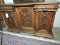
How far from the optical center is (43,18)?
7.80 ft

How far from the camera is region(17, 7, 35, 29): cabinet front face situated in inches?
98.3

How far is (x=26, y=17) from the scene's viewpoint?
259 cm

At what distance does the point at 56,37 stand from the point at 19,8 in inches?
42.2

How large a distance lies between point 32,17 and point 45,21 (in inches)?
12.5

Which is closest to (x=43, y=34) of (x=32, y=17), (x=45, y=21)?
(x=45, y=21)

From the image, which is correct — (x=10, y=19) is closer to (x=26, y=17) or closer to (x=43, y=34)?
(x=26, y=17)

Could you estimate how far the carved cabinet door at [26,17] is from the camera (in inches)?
98.6

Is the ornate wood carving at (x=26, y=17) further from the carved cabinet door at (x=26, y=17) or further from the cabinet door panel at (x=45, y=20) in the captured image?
the cabinet door panel at (x=45, y=20)

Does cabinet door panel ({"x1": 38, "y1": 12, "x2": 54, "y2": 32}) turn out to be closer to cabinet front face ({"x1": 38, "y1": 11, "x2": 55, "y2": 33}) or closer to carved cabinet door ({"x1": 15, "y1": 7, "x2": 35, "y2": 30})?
cabinet front face ({"x1": 38, "y1": 11, "x2": 55, "y2": 33})

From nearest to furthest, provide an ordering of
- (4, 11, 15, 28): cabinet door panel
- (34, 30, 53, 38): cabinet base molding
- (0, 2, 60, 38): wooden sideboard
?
(0, 2, 60, 38): wooden sideboard < (34, 30, 53, 38): cabinet base molding < (4, 11, 15, 28): cabinet door panel

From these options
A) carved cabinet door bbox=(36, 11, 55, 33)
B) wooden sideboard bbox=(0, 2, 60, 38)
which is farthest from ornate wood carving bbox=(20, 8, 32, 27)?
carved cabinet door bbox=(36, 11, 55, 33)

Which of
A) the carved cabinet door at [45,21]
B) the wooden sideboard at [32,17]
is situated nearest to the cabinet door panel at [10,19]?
the wooden sideboard at [32,17]

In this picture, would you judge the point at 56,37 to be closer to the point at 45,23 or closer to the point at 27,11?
the point at 45,23

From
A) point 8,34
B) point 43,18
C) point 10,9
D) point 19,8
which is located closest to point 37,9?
point 43,18
